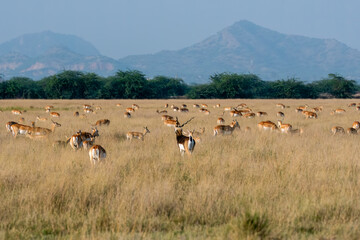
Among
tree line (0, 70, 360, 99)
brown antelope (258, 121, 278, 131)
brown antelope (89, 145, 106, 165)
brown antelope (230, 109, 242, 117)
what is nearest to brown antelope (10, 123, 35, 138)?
brown antelope (89, 145, 106, 165)

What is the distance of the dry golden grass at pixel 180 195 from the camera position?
5.28 m

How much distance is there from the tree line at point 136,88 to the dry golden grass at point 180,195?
5340 cm

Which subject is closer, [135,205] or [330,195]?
[135,205]

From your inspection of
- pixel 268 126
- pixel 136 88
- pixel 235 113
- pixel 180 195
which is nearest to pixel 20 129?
pixel 268 126

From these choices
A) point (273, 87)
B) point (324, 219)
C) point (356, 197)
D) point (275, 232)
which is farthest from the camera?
point (273, 87)

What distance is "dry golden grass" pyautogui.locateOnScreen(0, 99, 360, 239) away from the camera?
17.3 ft

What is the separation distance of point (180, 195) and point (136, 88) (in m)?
57.4

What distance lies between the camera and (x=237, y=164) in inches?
356

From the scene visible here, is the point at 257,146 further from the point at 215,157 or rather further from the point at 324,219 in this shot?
the point at 324,219

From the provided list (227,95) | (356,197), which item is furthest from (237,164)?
(227,95)

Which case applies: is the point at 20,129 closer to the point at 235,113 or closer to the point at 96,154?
the point at 96,154

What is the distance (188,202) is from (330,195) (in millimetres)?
2348

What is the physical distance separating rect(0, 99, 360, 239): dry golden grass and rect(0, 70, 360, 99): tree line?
175 feet

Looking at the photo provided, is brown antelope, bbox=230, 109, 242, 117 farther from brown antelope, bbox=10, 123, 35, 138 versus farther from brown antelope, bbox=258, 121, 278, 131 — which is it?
brown antelope, bbox=10, 123, 35, 138
